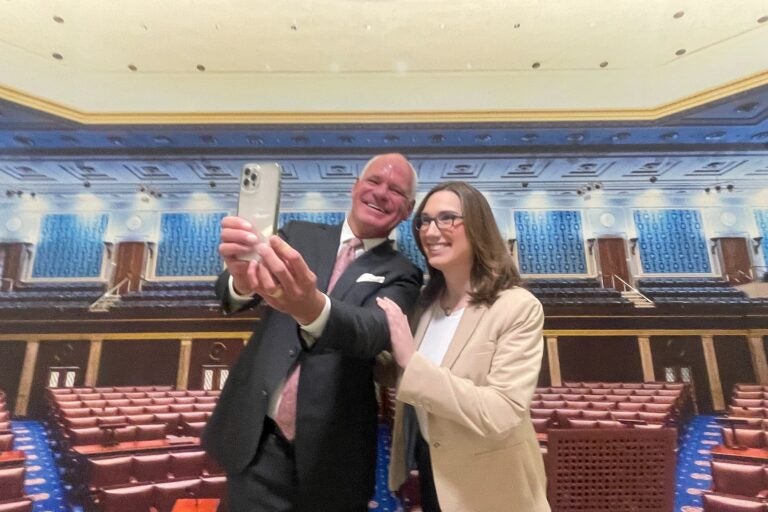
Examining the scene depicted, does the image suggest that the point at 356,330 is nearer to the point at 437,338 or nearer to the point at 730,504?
the point at 437,338

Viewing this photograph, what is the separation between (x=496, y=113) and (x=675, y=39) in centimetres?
76

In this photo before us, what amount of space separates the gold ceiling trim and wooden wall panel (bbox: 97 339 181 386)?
87 cm

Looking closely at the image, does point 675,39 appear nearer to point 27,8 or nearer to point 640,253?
point 640,253

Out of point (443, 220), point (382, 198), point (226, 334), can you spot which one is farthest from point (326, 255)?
point (226, 334)

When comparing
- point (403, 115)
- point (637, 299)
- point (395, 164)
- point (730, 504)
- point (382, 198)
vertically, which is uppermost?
point (403, 115)

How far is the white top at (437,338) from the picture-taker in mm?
1317

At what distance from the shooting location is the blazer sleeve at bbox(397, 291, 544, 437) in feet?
3.57

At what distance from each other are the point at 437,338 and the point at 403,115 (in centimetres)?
99

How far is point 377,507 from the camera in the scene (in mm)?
1658

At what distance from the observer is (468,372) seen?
121 cm

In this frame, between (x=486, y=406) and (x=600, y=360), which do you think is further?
(x=600, y=360)

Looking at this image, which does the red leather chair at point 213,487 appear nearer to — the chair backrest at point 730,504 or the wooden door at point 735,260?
the chair backrest at point 730,504

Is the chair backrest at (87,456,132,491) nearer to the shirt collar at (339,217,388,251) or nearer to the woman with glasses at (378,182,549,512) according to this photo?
the woman with glasses at (378,182,549,512)

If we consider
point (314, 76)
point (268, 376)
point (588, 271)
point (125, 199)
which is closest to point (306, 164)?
point (314, 76)
